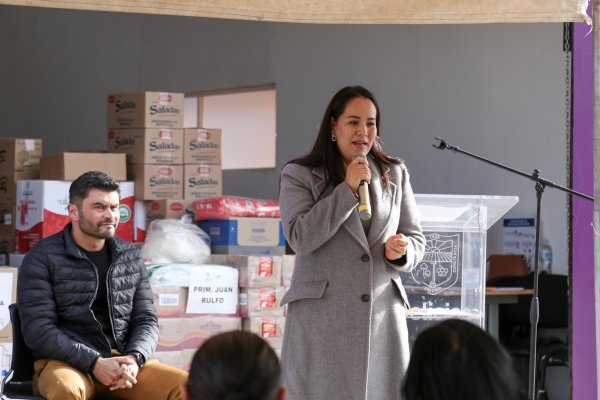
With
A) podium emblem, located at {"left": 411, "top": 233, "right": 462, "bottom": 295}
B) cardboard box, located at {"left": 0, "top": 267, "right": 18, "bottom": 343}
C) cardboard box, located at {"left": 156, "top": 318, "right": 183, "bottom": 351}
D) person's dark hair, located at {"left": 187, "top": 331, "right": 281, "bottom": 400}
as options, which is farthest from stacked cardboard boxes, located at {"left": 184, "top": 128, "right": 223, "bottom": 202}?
person's dark hair, located at {"left": 187, "top": 331, "right": 281, "bottom": 400}

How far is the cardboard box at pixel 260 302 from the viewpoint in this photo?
5.04 meters

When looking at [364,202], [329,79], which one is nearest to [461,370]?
[364,202]

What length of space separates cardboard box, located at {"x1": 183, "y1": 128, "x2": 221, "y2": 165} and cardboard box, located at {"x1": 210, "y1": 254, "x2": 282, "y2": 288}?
1.11 m

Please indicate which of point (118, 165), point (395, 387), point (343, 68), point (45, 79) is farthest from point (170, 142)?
point (45, 79)

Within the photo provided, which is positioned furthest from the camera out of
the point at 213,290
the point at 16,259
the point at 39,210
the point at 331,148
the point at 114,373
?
the point at 16,259

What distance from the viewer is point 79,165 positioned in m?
5.54

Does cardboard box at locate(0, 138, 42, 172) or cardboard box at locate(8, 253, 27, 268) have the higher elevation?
cardboard box at locate(0, 138, 42, 172)

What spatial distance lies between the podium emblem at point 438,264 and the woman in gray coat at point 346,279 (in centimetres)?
79

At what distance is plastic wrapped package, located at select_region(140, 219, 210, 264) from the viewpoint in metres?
5.14

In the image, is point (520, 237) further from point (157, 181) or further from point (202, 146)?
point (157, 181)

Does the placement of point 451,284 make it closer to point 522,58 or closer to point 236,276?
point 236,276

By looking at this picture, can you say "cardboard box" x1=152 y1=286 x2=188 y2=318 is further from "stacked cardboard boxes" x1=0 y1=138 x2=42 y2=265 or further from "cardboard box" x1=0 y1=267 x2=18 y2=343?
"stacked cardboard boxes" x1=0 y1=138 x2=42 y2=265

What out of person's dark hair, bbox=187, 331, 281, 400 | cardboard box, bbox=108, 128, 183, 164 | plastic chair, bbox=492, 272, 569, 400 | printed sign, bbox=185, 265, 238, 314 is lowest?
plastic chair, bbox=492, 272, 569, 400

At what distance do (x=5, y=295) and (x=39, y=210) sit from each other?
118 cm
